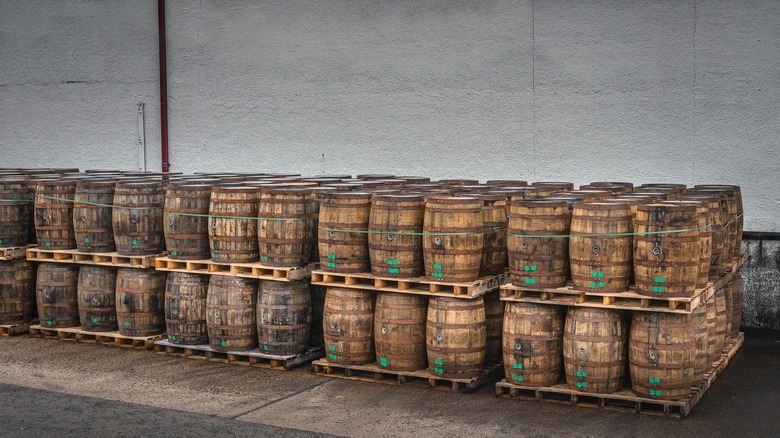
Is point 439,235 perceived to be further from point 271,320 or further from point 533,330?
point 271,320

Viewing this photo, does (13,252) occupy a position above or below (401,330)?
above

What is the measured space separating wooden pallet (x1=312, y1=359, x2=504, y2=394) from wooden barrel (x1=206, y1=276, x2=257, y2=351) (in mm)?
961

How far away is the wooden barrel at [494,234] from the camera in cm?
1020

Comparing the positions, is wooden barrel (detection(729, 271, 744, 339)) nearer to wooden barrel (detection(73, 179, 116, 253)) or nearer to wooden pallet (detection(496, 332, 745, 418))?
wooden pallet (detection(496, 332, 745, 418))

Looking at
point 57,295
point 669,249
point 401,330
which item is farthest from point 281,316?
point 669,249

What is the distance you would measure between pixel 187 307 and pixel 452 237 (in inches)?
142

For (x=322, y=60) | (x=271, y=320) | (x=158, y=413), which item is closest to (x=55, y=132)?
(x=322, y=60)

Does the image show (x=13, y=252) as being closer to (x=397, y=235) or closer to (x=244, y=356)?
(x=244, y=356)

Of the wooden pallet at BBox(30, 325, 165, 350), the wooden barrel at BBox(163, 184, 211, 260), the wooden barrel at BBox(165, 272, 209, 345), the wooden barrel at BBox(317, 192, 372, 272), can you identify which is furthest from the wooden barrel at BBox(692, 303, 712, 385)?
the wooden pallet at BBox(30, 325, 165, 350)

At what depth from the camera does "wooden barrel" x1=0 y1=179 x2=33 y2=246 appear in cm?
1273

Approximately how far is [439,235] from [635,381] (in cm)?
243

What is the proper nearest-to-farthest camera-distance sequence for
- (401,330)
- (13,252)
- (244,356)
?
(401,330), (244,356), (13,252)

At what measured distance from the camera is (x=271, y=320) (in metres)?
10.8

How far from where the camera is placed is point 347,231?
10.3m
